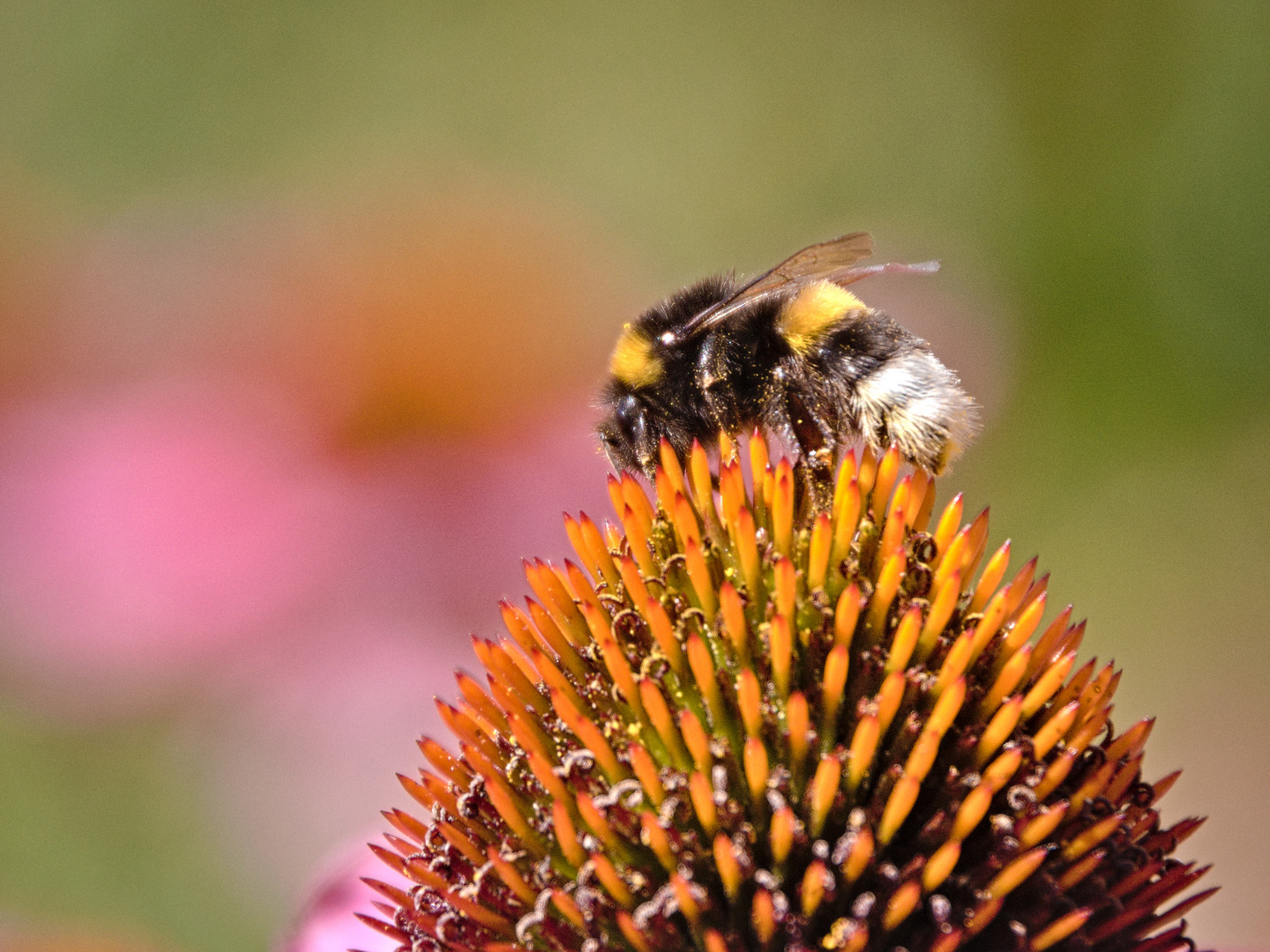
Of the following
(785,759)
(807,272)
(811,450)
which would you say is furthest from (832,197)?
(785,759)

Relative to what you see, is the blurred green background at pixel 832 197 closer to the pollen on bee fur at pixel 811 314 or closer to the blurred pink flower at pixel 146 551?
the blurred pink flower at pixel 146 551

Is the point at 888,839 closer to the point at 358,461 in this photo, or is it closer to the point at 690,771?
the point at 690,771

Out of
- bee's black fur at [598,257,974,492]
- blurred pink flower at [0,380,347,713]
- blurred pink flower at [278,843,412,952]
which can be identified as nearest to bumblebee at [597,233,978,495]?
bee's black fur at [598,257,974,492]

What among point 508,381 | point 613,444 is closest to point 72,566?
point 508,381

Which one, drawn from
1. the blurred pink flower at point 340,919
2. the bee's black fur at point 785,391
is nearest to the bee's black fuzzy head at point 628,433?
the bee's black fur at point 785,391

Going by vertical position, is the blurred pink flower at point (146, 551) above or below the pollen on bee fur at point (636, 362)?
above

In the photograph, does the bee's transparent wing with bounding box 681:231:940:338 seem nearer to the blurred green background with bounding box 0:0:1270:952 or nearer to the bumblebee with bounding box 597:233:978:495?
the bumblebee with bounding box 597:233:978:495
